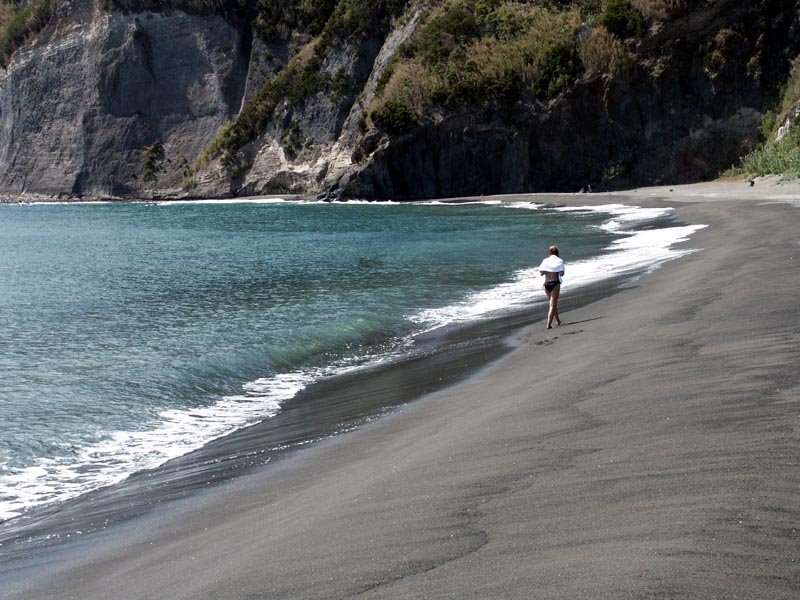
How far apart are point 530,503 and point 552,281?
28.5 ft

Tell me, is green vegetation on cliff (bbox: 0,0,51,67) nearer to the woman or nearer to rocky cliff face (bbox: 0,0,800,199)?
rocky cliff face (bbox: 0,0,800,199)

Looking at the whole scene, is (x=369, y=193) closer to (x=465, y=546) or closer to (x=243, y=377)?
(x=243, y=377)

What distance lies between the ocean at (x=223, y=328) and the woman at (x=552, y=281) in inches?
61.1

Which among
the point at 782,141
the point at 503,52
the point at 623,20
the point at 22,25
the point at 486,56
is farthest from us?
the point at 22,25

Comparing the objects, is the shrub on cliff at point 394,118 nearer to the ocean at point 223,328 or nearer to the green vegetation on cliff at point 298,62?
the green vegetation on cliff at point 298,62

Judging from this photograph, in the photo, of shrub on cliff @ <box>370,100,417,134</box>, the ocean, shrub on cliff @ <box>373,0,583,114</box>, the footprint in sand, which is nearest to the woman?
the footprint in sand

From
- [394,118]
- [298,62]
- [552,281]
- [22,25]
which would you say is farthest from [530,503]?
[22,25]

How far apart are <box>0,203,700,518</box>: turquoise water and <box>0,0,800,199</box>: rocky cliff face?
3315cm

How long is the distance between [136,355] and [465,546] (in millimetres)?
10373

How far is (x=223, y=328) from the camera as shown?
16.1 m

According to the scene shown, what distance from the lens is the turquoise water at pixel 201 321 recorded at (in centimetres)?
945

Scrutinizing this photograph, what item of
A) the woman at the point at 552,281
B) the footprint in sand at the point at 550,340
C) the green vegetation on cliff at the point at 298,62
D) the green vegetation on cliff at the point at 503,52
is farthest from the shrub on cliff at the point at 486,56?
the footprint in sand at the point at 550,340

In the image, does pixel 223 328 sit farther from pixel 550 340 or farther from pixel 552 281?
pixel 550 340

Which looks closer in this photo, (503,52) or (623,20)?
(623,20)
